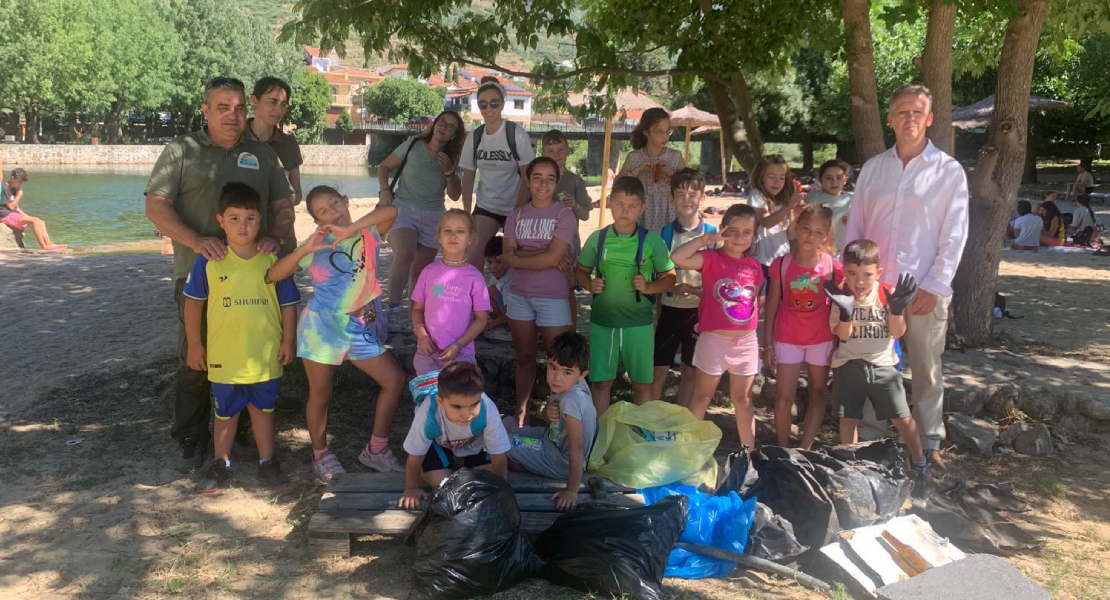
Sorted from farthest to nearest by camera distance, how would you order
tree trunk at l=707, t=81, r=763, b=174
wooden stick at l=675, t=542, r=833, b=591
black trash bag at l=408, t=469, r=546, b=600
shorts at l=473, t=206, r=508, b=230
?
tree trunk at l=707, t=81, r=763, b=174 → shorts at l=473, t=206, r=508, b=230 → wooden stick at l=675, t=542, r=833, b=591 → black trash bag at l=408, t=469, r=546, b=600

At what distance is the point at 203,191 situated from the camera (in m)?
4.36

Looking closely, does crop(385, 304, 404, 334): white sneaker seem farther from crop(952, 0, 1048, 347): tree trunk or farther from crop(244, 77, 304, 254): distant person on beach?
crop(952, 0, 1048, 347): tree trunk

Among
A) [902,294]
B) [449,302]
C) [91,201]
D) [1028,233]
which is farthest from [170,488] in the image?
[91,201]

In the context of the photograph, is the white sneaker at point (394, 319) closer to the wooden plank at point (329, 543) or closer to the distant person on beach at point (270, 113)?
the distant person on beach at point (270, 113)

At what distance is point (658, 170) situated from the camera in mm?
5434

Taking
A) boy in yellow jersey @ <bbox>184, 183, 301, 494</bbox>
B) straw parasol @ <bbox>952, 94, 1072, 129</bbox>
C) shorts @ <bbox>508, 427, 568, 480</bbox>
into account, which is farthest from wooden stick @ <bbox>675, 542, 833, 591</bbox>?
straw parasol @ <bbox>952, 94, 1072, 129</bbox>

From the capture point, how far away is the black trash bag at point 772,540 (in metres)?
3.76

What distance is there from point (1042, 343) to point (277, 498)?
6.22 m

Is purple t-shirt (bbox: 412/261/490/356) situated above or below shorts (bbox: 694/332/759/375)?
above

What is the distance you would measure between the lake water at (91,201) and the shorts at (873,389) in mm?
6597

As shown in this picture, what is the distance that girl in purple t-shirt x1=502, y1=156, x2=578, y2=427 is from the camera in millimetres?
4793

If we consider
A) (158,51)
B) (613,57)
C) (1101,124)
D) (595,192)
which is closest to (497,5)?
(613,57)

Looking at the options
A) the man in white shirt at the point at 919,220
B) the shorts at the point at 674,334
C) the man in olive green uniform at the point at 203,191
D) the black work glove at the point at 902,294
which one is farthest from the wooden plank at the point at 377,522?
the man in white shirt at the point at 919,220

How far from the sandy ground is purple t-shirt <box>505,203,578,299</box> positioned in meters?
1.31
